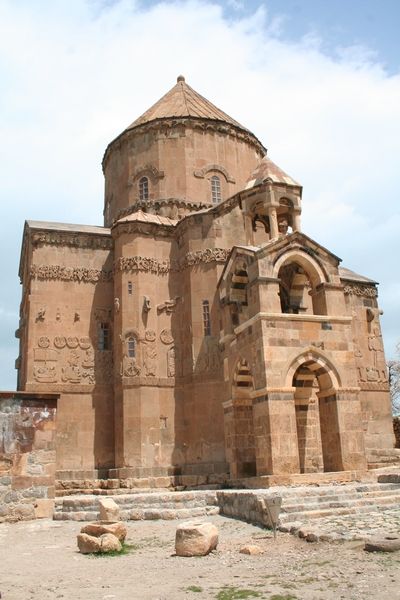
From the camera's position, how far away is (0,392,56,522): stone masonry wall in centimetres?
1240

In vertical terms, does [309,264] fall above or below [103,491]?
above

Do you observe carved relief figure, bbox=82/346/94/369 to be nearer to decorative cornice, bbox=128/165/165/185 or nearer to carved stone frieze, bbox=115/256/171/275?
carved stone frieze, bbox=115/256/171/275

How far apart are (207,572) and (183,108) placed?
2192 cm

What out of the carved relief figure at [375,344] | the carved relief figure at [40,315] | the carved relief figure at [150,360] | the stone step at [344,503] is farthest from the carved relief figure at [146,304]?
the stone step at [344,503]

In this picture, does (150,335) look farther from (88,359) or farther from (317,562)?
(317,562)

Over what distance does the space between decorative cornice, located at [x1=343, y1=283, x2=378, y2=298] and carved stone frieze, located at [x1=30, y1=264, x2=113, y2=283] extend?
10090mm

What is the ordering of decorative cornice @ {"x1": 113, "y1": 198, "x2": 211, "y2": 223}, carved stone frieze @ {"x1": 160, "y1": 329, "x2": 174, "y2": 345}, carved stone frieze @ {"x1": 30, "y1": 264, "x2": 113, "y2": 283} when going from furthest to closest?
decorative cornice @ {"x1": 113, "y1": 198, "x2": 211, "y2": 223} → carved stone frieze @ {"x1": 30, "y1": 264, "x2": 113, "y2": 283} → carved stone frieze @ {"x1": 160, "y1": 329, "x2": 174, "y2": 345}

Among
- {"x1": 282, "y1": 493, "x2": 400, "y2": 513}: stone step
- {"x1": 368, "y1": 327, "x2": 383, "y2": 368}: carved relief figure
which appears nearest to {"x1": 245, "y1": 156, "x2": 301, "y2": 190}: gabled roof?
{"x1": 368, "y1": 327, "x2": 383, "y2": 368}: carved relief figure

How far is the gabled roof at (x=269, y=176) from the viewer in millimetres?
18469

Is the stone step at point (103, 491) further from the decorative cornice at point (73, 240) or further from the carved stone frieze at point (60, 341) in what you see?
the decorative cornice at point (73, 240)

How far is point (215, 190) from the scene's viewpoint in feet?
80.7

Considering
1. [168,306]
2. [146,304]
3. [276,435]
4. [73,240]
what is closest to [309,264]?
[276,435]

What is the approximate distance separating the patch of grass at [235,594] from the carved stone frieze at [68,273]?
16421 mm

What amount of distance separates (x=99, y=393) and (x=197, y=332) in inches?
160
